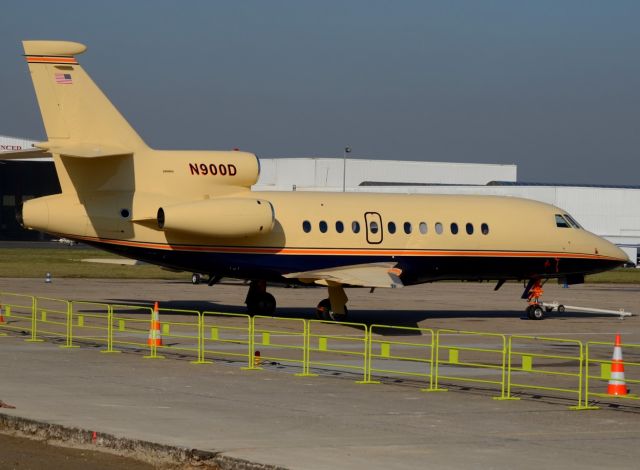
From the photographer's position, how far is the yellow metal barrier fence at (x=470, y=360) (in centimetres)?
1930

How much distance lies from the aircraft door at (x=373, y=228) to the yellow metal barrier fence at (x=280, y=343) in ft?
10.8

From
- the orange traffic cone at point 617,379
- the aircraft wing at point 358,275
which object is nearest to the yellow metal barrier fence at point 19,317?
the aircraft wing at point 358,275

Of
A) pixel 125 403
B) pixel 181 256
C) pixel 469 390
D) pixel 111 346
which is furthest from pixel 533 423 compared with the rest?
pixel 181 256

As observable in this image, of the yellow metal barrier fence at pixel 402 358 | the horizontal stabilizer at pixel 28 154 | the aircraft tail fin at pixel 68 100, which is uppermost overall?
the aircraft tail fin at pixel 68 100

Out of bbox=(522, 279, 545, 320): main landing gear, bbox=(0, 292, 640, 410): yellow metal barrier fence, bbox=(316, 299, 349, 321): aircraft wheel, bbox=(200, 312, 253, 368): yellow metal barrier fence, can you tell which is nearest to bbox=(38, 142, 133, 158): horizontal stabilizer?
bbox=(0, 292, 640, 410): yellow metal barrier fence

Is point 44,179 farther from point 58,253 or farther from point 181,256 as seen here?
point 181,256

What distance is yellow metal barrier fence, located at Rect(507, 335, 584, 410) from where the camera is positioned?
18469mm

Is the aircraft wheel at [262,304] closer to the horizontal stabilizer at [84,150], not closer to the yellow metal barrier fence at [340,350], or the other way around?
the yellow metal barrier fence at [340,350]

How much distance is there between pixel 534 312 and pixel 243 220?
1030cm

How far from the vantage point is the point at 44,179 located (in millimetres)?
119562

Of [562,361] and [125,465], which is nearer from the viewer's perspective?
[125,465]

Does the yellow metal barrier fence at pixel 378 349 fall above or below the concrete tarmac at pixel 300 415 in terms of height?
above

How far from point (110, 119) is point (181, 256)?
4188 mm

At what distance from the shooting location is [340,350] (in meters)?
25.2
